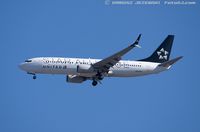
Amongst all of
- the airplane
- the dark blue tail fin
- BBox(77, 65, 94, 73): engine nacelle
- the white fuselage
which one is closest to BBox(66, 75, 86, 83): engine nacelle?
the airplane

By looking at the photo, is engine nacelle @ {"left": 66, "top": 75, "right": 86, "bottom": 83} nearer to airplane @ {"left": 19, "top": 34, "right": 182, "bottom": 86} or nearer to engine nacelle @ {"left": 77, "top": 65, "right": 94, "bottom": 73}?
airplane @ {"left": 19, "top": 34, "right": 182, "bottom": 86}

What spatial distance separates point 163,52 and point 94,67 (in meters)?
13.7

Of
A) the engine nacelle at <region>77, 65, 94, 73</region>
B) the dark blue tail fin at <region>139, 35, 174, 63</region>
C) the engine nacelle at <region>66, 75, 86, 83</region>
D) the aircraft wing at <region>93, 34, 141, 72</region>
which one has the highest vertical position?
the dark blue tail fin at <region>139, 35, 174, 63</region>

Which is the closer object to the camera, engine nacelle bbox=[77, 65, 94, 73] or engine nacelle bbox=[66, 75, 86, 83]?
engine nacelle bbox=[77, 65, 94, 73]

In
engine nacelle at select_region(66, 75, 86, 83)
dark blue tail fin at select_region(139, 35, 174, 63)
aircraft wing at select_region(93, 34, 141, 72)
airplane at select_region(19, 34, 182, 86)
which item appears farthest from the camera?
dark blue tail fin at select_region(139, 35, 174, 63)

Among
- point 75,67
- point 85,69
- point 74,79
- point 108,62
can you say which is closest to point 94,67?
point 85,69

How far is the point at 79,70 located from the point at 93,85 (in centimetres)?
418

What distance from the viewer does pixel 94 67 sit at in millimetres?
76375

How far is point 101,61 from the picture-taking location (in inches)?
2975

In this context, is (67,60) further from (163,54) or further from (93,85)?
(163,54)

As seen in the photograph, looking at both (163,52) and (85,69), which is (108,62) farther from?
(163,52)

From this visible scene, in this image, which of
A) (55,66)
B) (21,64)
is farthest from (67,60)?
(21,64)

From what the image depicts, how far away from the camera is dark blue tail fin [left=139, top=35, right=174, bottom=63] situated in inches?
3287

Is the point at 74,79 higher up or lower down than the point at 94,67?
lower down
